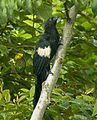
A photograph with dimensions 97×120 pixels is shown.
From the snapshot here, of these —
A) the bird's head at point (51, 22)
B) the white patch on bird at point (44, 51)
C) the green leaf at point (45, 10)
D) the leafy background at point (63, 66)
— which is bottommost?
the leafy background at point (63, 66)

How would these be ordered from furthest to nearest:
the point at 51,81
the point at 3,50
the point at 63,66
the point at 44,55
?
the point at 63,66 < the point at 3,50 < the point at 44,55 < the point at 51,81

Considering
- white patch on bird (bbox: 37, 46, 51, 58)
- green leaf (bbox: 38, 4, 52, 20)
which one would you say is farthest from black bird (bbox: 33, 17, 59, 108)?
green leaf (bbox: 38, 4, 52, 20)

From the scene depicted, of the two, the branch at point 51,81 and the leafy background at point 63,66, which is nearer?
the branch at point 51,81

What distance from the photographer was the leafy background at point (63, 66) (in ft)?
5.95

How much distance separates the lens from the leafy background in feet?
5.95

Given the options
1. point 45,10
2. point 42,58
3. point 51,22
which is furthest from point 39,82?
point 45,10

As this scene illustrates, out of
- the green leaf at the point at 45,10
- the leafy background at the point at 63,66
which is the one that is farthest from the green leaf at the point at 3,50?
the green leaf at the point at 45,10

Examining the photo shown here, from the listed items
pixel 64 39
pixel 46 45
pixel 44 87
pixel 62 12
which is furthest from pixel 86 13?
pixel 44 87

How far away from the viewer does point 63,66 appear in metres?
2.39

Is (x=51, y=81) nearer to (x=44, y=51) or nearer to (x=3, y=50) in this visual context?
(x=44, y=51)

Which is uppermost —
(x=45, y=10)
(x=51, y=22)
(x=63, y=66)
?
(x=45, y=10)

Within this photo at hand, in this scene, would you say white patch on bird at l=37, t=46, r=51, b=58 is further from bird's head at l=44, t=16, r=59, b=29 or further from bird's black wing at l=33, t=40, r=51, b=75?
bird's head at l=44, t=16, r=59, b=29

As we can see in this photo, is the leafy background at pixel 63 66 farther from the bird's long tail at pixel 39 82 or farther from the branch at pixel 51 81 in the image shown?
the branch at pixel 51 81

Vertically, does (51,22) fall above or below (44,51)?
above
